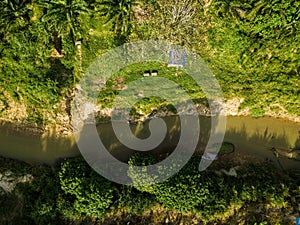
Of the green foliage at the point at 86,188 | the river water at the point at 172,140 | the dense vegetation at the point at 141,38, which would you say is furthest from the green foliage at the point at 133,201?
the dense vegetation at the point at 141,38

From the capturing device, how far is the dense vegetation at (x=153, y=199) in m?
20.2

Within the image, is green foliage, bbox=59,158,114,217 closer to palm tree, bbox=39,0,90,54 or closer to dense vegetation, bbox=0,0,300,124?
dense vegetation, bbox=0,0,300,124

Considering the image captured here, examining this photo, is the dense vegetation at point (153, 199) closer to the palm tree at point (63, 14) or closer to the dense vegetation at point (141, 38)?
the dense vegetation at point (141, 38)

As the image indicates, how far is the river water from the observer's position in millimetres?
23281

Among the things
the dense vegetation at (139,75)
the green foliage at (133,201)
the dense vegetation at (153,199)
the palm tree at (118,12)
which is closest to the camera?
the dense vegetation at (153,199)

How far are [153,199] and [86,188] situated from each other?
4.64 m

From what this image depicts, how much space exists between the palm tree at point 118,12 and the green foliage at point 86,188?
10.4 metres

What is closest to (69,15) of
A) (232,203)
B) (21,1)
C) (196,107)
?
(21,1)

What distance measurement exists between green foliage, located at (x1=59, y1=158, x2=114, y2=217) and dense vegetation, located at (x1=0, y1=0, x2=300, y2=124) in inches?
188

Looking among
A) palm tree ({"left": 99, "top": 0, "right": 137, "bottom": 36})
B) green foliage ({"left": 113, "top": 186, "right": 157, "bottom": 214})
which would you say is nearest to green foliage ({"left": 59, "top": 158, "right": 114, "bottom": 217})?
green foliage ({"left": 113, "top": 186, "right": 157, "bottom": 214})

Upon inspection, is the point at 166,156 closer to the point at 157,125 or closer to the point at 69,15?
the point at 157,125

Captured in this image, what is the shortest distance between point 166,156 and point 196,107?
4.48 metres

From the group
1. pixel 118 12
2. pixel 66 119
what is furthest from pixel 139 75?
pixel 66 119

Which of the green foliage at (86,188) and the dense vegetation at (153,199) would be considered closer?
the green foliage at (86,188)
